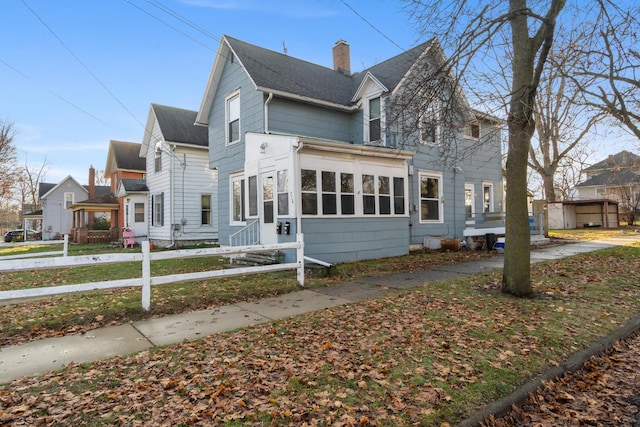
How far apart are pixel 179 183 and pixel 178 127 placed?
3602mm

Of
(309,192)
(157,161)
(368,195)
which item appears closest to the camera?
(309,192)

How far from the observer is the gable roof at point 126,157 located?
27.1 meters

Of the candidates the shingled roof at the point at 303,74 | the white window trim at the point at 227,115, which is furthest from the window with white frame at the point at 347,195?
the white window trim at the point at 227,115

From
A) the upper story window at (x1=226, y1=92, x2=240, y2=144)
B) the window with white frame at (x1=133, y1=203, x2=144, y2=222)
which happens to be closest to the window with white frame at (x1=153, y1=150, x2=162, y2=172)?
the window with white frame at (x1=133, y1=203, x2=144, y2=222)

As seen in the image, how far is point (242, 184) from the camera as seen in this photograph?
42.7 feet

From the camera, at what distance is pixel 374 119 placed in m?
14.0

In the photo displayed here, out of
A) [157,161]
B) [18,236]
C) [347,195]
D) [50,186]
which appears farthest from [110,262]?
[50,186]

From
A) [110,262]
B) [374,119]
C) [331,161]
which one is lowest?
[110,262]

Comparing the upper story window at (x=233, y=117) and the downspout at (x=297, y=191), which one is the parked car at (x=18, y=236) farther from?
the downspout at (x=297, y=191)

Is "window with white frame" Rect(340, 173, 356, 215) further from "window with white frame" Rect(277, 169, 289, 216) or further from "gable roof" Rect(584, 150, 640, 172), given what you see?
"gable roof" Rect(584, 150, 640, 172)

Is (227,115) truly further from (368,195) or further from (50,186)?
(50,186)

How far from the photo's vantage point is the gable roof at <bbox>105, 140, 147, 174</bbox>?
27.1 m

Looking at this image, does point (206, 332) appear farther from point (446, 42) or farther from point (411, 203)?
point (411, 203)

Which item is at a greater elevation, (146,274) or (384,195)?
(384,195)
